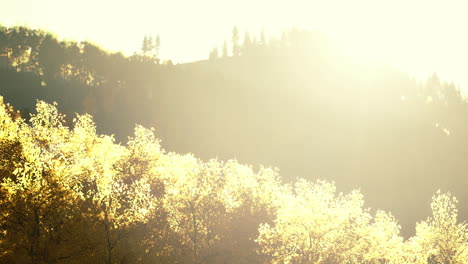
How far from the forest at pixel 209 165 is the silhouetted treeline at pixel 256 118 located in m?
0.63

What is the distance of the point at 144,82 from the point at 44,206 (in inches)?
4152

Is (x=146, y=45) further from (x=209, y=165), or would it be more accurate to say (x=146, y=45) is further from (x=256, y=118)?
(x=209, y=165)

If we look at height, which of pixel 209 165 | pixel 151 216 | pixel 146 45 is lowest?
pixel 151 216

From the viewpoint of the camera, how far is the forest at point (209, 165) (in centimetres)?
3925

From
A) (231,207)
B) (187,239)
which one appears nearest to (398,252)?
(231,207)

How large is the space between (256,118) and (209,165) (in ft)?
306

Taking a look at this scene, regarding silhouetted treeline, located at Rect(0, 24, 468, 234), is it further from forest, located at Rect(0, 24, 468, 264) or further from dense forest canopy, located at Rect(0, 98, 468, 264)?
dense forest canopy, located at Rect(0, 98, 468, 264)

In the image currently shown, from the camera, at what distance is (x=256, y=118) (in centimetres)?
15775

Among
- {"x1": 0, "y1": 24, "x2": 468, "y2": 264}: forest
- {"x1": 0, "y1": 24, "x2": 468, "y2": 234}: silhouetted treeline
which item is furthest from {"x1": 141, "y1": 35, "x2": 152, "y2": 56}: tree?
{"x1": 0, "y1": 24, "x2": 468, "y2": 234}: silhouetted treeline

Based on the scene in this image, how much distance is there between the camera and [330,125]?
6511 inches

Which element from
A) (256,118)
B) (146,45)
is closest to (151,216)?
(256,118)

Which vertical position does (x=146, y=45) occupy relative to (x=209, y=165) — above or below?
above

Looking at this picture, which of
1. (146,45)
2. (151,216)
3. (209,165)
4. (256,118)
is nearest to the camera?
(151,216)

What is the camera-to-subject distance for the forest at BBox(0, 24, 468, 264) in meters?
39.2
